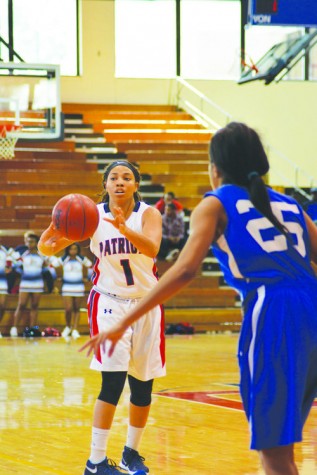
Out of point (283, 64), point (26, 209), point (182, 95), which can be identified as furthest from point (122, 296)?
point (182, 95)

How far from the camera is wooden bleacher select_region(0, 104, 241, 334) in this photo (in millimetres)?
17297

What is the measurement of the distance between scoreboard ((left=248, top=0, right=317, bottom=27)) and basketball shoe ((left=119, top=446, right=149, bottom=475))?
5124 millimetres

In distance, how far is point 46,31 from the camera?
2191 cm

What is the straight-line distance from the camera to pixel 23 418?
707 centimetres

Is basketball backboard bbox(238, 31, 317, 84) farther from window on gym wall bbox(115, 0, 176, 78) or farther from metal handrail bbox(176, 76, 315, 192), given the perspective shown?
window on gym wall bbox(115, 0, 176, 78)

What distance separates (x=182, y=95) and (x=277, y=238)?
1991 cm

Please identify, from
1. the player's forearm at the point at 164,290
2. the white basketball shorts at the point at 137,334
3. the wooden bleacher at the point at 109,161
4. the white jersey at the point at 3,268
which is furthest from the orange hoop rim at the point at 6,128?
the player's forearm at the point at 164,290

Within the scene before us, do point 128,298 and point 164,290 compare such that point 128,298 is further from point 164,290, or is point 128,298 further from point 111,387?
point 164,290

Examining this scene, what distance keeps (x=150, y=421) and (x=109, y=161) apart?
13.8 meters

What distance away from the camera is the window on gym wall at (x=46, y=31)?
21.7 m

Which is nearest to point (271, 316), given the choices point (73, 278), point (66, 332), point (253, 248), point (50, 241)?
point (253, 248)

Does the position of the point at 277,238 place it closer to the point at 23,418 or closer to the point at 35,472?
the point at 35,472

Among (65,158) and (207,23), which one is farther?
(207,23)

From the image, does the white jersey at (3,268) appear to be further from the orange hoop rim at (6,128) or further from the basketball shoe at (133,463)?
the basketball shoe at (133,463)
